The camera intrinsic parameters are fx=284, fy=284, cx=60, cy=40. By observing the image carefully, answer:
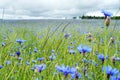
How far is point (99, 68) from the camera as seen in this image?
212cm

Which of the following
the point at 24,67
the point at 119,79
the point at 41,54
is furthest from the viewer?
the point at 41,54

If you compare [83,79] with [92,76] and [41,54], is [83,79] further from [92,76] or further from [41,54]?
[41,54]

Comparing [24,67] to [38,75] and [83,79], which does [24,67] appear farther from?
[83,79]

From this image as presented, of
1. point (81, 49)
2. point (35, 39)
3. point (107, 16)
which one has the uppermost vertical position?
point (107, 16)

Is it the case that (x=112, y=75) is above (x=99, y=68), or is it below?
above

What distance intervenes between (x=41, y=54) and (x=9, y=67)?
2.52 feet

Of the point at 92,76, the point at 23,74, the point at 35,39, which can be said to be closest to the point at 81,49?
the point at 92,76

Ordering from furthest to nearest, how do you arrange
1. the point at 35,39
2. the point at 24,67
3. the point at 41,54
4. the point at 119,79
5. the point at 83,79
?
the point at 35,39, the point at 41,54, the point at 24,67, the point at 83,79, the point at 119,79

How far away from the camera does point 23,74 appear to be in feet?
6.23

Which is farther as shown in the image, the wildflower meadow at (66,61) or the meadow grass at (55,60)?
the meadow grass at (55,60)

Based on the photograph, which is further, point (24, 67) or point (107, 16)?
point (24, 67)

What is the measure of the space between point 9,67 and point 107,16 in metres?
1.11

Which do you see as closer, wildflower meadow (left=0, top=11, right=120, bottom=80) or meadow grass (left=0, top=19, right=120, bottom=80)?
wildflower meadow (left=0, top=11, right=120, bottom=80)

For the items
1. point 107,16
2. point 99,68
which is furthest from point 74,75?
point 99,68
